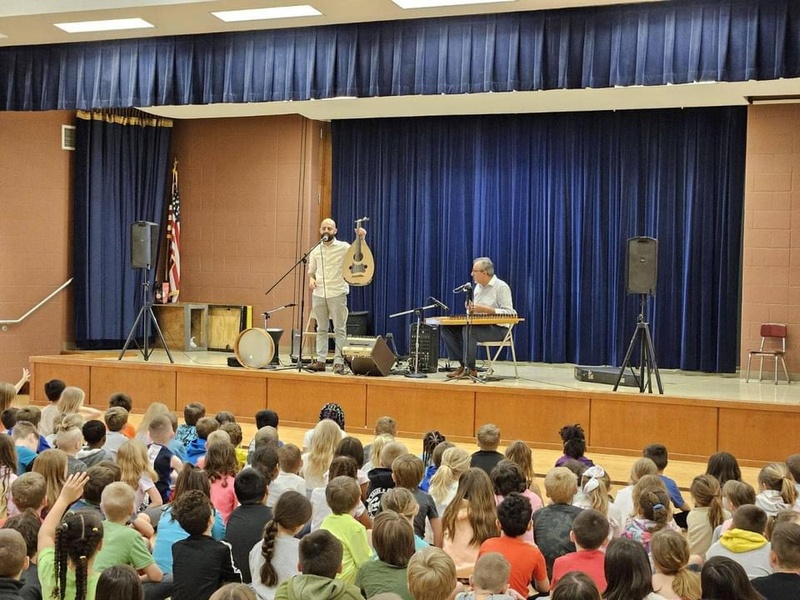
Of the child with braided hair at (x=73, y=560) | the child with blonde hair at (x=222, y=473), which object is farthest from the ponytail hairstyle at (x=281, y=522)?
the child with blonde hair at (x=222, y=473)

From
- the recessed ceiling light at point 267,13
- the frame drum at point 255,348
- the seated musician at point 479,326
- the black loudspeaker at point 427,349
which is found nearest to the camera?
the recessed ceiling light at point 267,13

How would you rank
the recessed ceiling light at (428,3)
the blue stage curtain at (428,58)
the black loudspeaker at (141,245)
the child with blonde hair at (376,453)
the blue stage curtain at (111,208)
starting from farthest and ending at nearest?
1. the blue stage curtain at (111,208)
2. the black loudspeaker at (141,245)
3. the recessed ceiling light at (428,3)
4. the blue stage curtain at (428,58)
5. the child with blonde hair at (376,453)

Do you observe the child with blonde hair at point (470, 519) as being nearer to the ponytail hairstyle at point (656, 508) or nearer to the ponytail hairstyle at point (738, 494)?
the ponytail hairstyle at point (656, 508)

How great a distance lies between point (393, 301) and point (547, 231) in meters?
2.33

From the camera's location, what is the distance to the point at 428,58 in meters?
8.91

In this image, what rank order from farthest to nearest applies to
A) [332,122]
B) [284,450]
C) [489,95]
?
[332,122] → [489,95] → [284,450]

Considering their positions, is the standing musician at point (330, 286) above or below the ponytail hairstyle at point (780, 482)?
above

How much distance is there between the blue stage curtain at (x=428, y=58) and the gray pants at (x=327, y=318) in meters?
2.20


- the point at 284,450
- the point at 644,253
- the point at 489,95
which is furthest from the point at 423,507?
the point at 489,95

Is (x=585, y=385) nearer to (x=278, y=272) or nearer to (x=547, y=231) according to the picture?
(x=547, y=231)

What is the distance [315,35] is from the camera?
9336mm

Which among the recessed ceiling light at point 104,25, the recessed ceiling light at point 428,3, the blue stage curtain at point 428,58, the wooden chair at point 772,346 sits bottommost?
the wooden chair at point 772,346

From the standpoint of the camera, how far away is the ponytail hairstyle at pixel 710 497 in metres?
4.49

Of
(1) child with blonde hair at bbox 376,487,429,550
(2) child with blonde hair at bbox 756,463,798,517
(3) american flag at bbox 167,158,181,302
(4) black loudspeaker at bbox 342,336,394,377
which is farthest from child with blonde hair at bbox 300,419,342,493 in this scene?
(3) american flag at bbox 167,158,181,302
